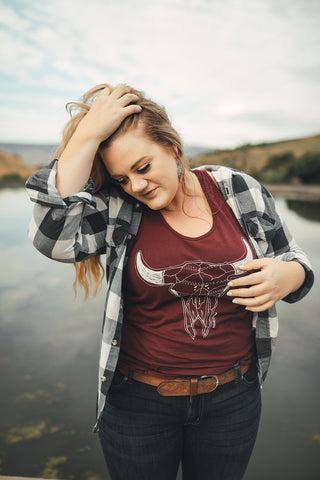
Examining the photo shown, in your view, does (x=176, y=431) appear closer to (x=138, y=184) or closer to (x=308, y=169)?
(x=138, y=184)

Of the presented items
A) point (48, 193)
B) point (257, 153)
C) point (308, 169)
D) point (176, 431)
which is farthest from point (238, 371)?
point (257, 153)

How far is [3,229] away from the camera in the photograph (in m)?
5.69

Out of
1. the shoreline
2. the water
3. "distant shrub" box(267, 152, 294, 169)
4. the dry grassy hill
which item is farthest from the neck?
"distant shrub" box(267, 152, 294, 169)

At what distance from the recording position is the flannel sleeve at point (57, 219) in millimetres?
909

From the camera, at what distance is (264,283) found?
1013mm

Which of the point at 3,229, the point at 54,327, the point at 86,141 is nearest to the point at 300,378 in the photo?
the point at 54,327

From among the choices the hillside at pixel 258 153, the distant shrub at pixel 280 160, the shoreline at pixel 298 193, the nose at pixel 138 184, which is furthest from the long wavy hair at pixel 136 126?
the distant shrub at pixel 280 160

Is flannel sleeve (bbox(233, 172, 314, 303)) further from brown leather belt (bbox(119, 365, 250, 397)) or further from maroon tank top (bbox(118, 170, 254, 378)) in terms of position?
brown leather belt (bbox(119, 365, 250, 397))

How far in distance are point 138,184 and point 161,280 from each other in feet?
1.03

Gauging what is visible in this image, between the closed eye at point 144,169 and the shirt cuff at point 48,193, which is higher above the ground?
the closed eye at point 144,169

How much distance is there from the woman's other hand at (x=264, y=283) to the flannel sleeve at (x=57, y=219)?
0.51m

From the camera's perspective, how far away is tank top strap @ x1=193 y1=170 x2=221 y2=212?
1.15 metres

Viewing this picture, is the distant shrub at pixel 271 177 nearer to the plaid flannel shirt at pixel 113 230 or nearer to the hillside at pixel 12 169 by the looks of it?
the hillside at pixel 12 169

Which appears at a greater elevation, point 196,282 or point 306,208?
point 196,282
